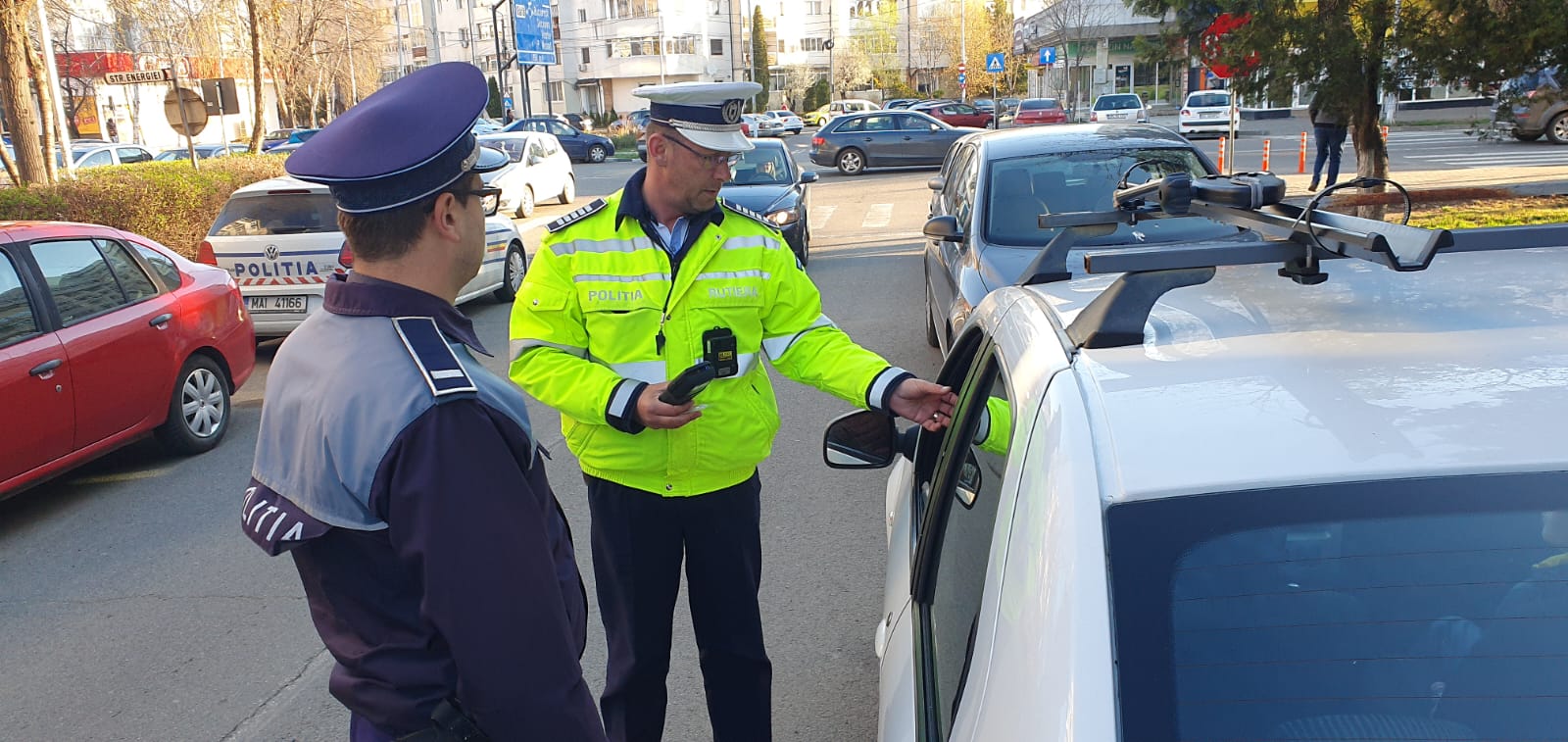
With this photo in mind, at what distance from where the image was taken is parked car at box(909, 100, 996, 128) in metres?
40.9

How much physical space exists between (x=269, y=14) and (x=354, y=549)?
23138mm

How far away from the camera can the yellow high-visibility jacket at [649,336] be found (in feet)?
9.39

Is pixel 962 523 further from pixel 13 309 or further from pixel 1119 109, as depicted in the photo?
pixel 1119 109

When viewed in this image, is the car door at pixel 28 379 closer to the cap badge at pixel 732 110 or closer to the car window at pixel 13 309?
the car window at pixel 13 309

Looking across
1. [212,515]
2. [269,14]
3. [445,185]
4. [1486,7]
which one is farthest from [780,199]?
[269,14]

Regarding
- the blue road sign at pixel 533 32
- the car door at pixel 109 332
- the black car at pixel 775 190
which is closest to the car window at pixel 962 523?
the car door at pixel 109 332

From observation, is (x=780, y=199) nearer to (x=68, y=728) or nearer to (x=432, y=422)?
(x=68, y=728)

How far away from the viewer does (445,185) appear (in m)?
1.71

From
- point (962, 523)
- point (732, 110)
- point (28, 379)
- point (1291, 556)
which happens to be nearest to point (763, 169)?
point (28, 379)

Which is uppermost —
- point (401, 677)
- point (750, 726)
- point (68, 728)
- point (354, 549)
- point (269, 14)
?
point (269, 14)

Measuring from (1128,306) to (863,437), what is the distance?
4.14 ft

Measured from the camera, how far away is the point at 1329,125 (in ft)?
50.5

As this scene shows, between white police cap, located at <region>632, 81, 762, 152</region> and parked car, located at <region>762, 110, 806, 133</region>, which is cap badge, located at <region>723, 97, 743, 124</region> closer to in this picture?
white police cap, located at <region>632, 81, 762, 152</region>

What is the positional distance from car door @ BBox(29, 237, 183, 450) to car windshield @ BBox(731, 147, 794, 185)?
7846 millimetres
